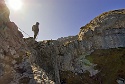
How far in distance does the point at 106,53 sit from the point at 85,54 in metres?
7.18

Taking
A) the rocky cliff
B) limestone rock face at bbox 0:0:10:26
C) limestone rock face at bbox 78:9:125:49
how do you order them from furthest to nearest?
limestone rock face at bbox 78:9:125:49 → the rocky cliff → limestone rock face at bbox 0:0:10:26

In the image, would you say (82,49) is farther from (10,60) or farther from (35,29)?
(10,60)

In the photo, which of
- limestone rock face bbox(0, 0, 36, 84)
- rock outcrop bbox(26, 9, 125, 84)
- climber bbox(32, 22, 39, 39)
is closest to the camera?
limestone rock face bbox(0, 0, 36, 84)

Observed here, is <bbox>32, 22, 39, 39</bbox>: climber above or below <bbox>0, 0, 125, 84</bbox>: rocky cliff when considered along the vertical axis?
above

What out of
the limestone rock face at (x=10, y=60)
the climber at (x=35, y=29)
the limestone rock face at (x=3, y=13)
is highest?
the climber at (x=35, y=29)

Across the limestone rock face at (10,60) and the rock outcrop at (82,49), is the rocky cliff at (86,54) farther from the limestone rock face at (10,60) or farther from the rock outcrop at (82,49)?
the limestone rock face at (10,60)

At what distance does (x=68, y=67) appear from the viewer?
222 ft

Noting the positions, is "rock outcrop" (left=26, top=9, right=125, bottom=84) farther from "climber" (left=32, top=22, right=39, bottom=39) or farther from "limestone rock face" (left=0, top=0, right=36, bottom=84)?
"limestone rock face" (left=0, top=0, right=36, bottom=84)

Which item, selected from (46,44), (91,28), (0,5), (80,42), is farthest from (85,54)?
(0,5)

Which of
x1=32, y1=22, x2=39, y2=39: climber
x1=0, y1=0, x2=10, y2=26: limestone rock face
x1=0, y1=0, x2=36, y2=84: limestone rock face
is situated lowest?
x1=0, y1=0, x2=36, y2=84: limestone rock face

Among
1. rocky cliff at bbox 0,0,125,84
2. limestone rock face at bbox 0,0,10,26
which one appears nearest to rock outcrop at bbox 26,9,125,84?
rocky cliff at bbox 0,0,125,84

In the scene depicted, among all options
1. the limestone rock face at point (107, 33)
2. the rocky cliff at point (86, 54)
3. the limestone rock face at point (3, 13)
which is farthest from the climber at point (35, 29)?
the limestone rock face at point (107, 33)

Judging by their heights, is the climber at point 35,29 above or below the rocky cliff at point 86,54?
above

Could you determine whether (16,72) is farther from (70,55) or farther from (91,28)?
(91,28)
